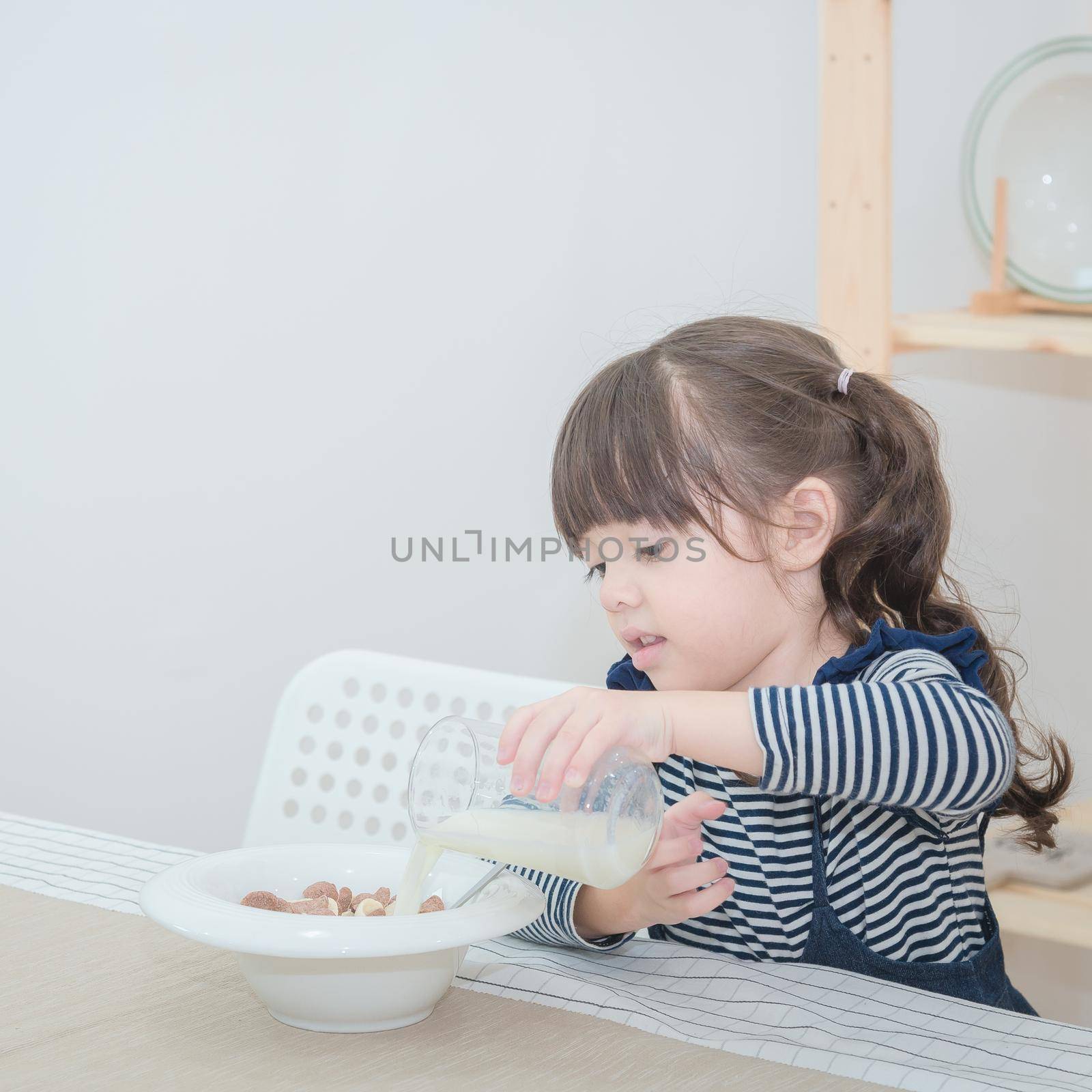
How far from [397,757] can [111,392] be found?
0.82 metres

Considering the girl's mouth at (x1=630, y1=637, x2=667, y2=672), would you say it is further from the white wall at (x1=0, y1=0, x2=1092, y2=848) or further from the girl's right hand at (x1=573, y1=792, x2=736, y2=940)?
the white wall at (x1=0, y1=0, x2=1092, y2=848)

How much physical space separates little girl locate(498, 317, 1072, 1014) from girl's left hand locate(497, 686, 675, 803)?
0.12 metres

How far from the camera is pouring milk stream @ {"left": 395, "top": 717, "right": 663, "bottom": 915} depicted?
0.60 m

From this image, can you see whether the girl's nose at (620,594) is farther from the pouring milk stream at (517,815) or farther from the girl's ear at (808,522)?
the pouring milk stream at (517,815)

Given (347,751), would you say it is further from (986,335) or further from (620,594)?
(986,335)

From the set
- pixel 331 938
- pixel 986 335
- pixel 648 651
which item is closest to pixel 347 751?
pixel 648 651

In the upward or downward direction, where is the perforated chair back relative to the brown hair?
downward

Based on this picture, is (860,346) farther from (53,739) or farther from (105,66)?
(53,739)

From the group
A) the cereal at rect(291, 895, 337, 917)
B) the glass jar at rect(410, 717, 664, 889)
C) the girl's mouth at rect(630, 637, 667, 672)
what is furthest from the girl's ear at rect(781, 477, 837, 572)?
the cereal at rect(291, 895, 337, 917)

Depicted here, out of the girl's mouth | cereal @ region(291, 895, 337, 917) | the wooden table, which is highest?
the girl's mouth

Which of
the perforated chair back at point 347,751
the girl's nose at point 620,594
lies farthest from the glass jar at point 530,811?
the perforated chair back at point 347,751

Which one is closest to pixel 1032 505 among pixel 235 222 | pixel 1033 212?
pixel 1033 212

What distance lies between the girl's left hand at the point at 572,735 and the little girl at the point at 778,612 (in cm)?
12

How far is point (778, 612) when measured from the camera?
91cm
